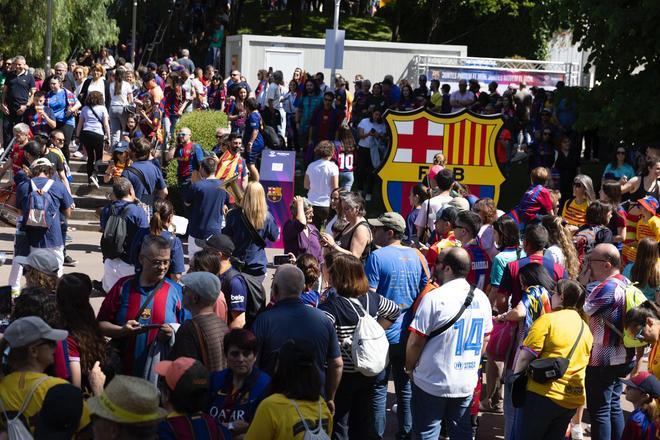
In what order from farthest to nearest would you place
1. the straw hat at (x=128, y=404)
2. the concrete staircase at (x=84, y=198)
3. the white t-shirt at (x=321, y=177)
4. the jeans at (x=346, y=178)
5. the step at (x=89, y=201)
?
the step at (x=89, y=201) < the concrete staircase at (x=84, y=198) < the jeans at (x=346, y=178) < the white t-shirt at (x=321, y=177) < the straw hat at (x=128, y=404)

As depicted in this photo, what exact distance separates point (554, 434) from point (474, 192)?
23.9 feet

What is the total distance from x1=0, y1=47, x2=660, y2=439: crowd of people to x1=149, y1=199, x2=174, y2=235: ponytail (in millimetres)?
21

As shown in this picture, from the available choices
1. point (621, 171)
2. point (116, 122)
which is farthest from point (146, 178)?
point (116, 122)

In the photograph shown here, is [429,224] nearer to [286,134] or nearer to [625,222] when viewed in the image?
[625,222]

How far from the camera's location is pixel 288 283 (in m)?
6.36

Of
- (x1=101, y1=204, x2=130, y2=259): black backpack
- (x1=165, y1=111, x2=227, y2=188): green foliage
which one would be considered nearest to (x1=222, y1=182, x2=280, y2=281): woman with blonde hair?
(x1=101, y1=204, x2=130, y2=259): black backpack

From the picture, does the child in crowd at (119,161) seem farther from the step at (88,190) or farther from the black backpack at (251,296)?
the black backpack at (251,296)

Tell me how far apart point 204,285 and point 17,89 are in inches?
549

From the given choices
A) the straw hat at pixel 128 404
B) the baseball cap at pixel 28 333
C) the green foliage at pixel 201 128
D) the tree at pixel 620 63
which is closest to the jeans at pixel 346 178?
the green foliage at pixel 201 128

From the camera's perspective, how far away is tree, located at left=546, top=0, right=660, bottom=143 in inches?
656

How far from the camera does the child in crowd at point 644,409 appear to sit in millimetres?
5746

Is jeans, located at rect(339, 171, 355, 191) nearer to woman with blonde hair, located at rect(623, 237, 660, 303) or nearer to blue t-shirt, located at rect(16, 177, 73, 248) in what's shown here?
blue t-shirt, located at rect(16, 177, 73, 248)

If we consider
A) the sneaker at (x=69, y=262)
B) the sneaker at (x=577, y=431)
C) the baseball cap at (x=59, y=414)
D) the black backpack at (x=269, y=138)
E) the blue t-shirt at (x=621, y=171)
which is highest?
Result: the black backpack at (x=269, y=138)

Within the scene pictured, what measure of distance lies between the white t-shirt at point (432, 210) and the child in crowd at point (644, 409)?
4.73m
